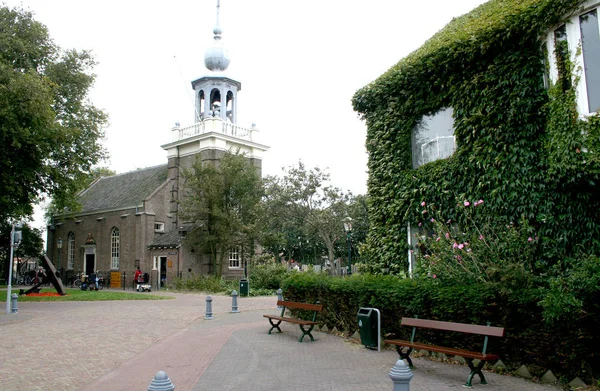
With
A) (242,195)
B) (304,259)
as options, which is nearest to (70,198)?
(242,195)

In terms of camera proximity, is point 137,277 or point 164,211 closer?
point 137,277

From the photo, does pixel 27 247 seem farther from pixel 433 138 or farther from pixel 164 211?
pixel 433 138

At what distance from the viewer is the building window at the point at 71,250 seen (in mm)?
Answer: 44156

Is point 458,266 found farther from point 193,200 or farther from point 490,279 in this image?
point 193,200

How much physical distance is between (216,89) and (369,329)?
3267 cm

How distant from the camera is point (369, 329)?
9.91 metres

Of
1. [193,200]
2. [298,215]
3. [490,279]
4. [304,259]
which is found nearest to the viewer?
[490,279]

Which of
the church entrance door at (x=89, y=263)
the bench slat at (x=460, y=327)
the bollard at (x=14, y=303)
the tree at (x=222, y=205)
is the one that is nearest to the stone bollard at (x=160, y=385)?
the bench slat at (x=460, y=327)

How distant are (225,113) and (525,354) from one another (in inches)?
1366

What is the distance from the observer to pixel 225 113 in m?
39.4

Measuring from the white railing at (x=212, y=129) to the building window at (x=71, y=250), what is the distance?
15.1m

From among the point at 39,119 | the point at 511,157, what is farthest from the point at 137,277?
the point at 511,157

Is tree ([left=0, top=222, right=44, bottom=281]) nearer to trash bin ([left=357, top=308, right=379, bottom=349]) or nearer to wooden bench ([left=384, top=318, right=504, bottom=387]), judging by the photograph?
trash bin ([left=357, top=308, right=379, bottom=349])

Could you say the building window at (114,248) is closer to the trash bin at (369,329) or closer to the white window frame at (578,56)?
the trash bin at (369,329)
